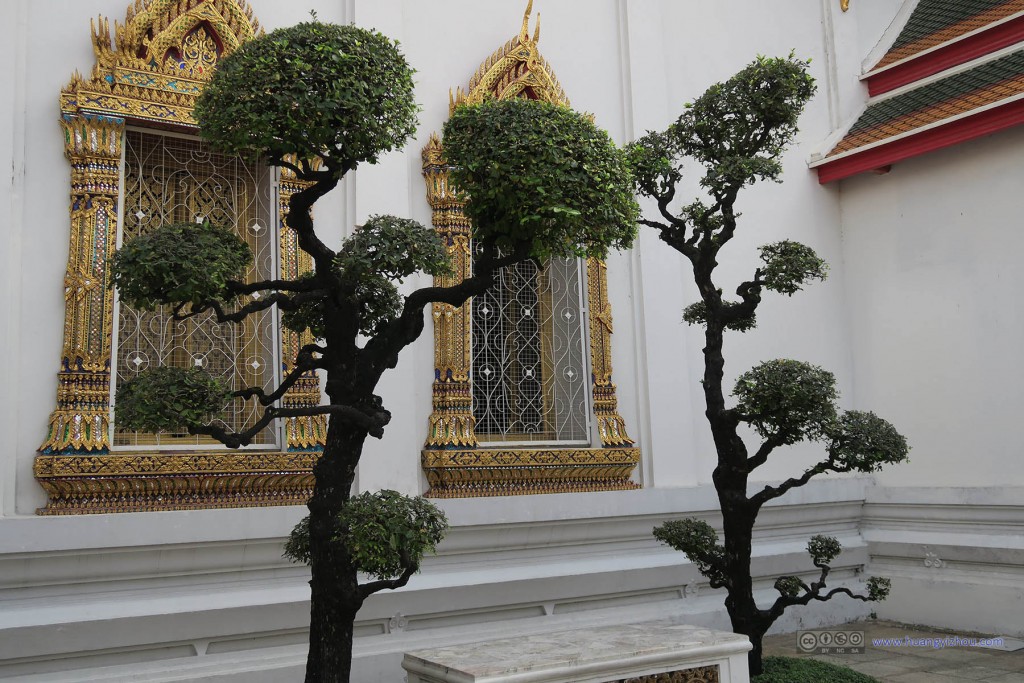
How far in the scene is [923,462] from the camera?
7461 millimetres

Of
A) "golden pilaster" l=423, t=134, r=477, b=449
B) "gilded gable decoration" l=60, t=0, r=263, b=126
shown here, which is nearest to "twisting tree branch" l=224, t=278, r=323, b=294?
"gilded gable decoration" l=60, t=0, r=263, b=126

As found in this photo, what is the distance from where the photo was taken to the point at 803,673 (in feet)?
17.3

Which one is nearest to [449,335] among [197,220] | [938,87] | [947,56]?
[197,220]

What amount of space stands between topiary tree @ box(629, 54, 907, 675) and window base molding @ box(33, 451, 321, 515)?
6.86ft

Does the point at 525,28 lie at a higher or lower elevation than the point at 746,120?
higher

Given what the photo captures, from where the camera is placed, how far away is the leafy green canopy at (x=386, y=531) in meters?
3.44

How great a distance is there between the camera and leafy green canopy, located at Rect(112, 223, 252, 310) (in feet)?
11.7

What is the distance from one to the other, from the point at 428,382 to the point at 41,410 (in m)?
2.19

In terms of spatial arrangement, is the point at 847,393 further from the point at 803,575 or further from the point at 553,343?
the point at 553,343

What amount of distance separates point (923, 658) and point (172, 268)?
5.28m

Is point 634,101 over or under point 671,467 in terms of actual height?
over

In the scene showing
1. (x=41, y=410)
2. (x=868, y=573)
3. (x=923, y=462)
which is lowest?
(x=868, y=573)

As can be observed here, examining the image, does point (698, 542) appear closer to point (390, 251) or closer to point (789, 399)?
point (789, 399)

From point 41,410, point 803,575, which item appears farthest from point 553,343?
point 41,410
